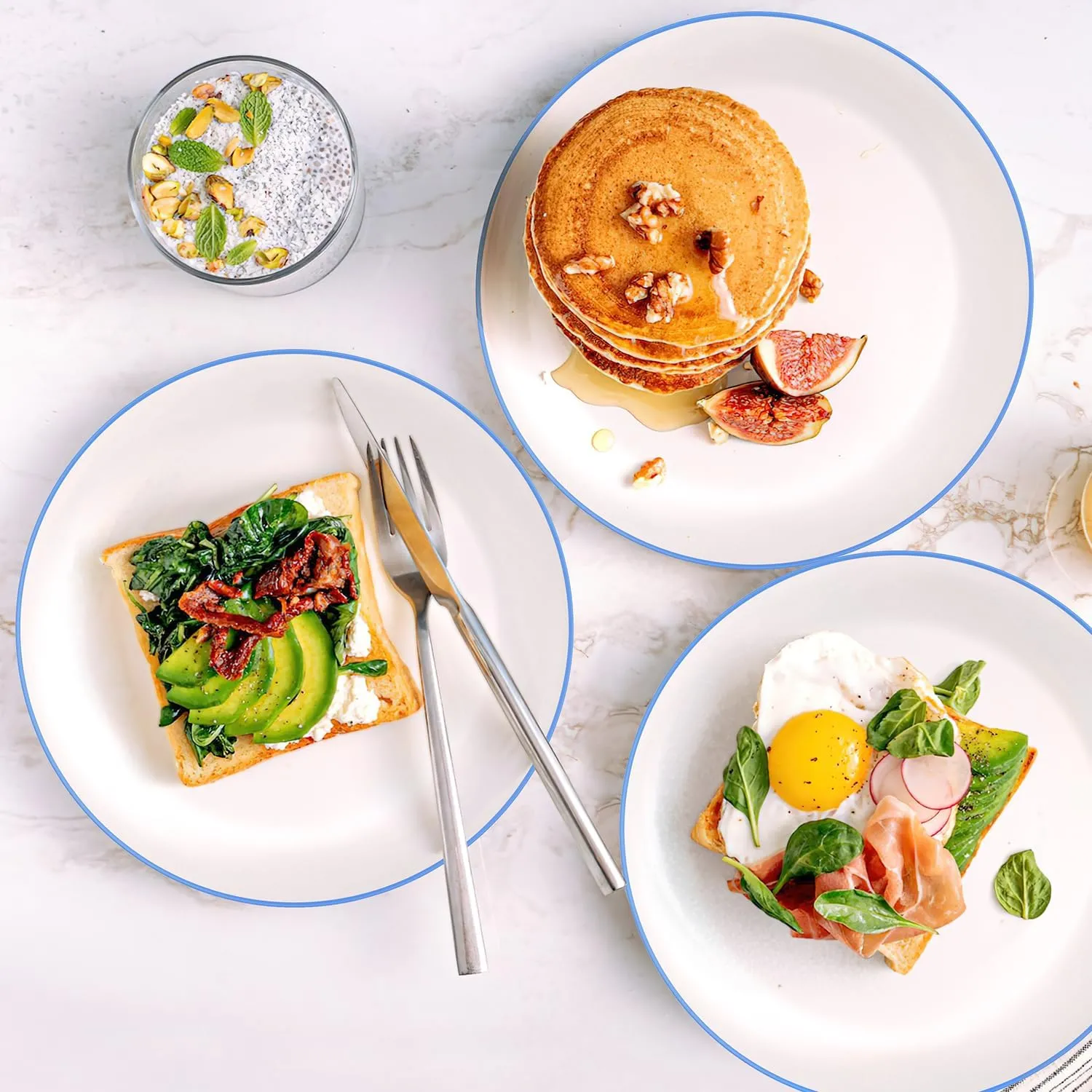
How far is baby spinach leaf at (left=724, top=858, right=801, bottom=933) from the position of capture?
2775 millimetres

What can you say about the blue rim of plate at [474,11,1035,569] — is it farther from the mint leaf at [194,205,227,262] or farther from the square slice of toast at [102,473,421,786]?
the mint leaf at [194,205,227,262]

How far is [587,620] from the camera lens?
3.17 m

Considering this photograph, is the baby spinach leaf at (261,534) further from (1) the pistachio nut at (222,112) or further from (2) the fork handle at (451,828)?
(1) the pistachio nut at (222,112)

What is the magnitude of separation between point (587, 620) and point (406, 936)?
132 cm

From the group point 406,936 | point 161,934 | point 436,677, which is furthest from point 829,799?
point 161,934

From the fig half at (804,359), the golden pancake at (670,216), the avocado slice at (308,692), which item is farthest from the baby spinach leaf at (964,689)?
the avocado slice at (308,692)

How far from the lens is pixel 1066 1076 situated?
321 cm

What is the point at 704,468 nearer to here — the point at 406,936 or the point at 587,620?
the point at 587,620

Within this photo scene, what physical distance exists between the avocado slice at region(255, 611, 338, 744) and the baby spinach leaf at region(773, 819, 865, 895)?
1.56m

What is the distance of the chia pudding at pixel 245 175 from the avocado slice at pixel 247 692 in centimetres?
121

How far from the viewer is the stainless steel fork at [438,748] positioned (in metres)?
2.78

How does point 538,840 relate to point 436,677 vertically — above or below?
below

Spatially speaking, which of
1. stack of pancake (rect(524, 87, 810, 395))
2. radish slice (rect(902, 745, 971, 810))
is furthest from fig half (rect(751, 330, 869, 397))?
radish slice (rect(902, 745, 971, 810))

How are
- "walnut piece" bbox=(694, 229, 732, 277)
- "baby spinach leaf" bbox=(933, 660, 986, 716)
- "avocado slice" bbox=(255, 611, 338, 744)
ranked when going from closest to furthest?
"walnut piece" bbox=(694, 229, 732, 277) < "avocado slice" bbox=(255, 611, 338, 744) < "baby spinach leaf" bbox=(933, 660, 986, 716)
